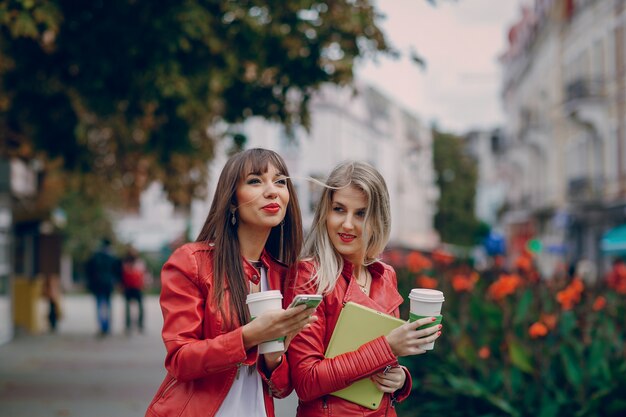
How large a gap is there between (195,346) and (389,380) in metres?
0.70

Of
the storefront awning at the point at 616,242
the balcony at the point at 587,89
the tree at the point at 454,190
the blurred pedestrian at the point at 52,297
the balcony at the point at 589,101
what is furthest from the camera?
the tree at the point at 454,190

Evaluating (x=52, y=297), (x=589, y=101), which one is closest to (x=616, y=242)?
(x=52, y=297)

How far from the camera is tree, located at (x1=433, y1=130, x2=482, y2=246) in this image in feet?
213

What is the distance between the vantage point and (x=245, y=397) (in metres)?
2.97

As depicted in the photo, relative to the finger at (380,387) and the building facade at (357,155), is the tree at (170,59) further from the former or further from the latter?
the building facade at (357,155)

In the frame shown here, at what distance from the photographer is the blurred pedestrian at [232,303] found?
9.05ft

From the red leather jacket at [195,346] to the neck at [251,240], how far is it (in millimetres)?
135

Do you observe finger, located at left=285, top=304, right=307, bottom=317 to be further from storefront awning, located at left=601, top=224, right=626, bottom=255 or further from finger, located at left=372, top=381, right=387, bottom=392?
storefront awning, located at left=601, top=224, right=626, bottom=255

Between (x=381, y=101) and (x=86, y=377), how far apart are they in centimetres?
5479

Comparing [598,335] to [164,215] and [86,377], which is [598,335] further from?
[164,215]

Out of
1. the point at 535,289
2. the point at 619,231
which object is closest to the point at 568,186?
the point at 619,231

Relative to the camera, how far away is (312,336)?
2.99m

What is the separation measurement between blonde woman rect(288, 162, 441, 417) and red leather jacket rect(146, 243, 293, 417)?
0.13 meters

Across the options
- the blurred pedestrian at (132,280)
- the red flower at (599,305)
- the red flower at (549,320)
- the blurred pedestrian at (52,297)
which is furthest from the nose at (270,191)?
the blurred pedestrian at (52,297)
